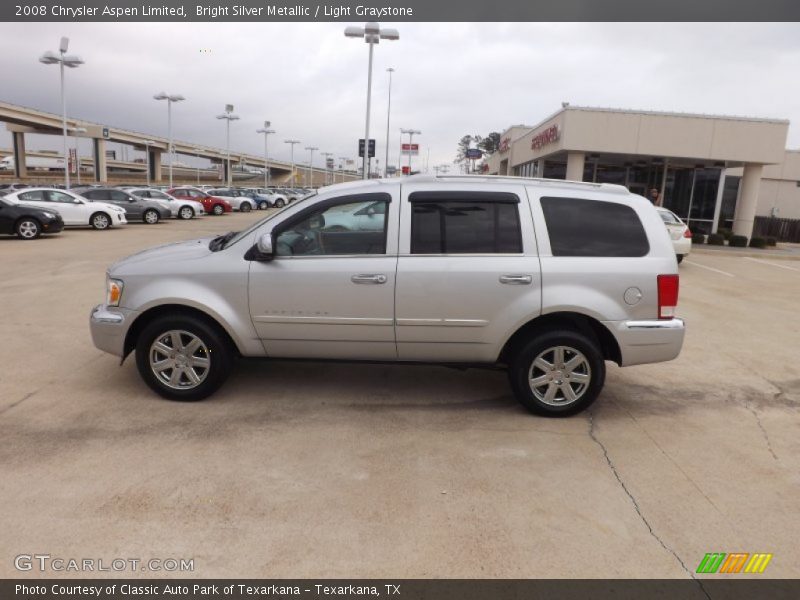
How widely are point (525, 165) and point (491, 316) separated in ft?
102

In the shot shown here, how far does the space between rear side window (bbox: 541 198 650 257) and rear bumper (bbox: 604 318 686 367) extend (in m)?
0.57

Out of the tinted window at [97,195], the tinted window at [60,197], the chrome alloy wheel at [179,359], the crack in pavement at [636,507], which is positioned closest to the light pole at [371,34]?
the tinted window at [60,197]

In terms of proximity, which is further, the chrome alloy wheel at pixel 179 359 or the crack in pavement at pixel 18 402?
the chrome alloy wheel at pixel 179 359

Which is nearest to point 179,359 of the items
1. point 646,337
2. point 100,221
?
point 646,337

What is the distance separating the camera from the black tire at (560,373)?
4617 millimetres

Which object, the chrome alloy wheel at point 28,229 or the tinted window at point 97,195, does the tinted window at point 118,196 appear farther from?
the chrome alloy wheel at point 28,229

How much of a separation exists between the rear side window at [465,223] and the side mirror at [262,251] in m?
1.13

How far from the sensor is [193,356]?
191 inches

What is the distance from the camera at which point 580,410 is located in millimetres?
4773

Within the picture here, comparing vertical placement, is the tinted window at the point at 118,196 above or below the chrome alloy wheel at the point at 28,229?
above

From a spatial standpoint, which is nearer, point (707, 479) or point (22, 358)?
point (707, 479)
